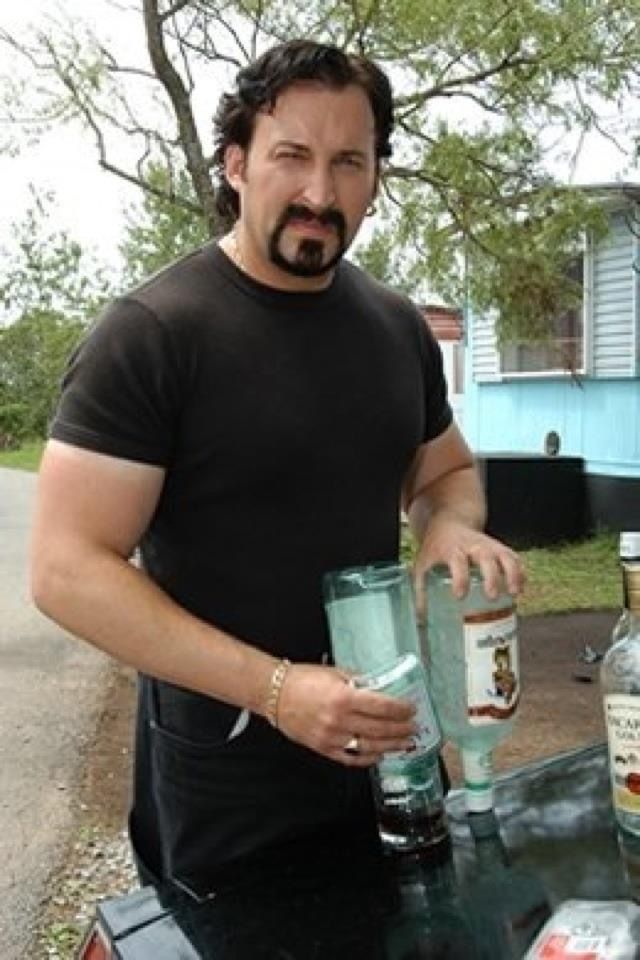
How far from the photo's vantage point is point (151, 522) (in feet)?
5.73

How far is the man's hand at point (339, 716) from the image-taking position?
1.36 metres

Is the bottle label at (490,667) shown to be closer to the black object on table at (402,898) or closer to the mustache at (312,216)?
the black object on table at (402,898)

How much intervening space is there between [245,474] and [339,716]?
1.51 feet

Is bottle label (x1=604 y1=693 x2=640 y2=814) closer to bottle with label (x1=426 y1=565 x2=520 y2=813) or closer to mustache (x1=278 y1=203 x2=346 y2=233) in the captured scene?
bottle with label (x1=426 y1=565 x2=520 y2=813)

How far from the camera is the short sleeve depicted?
1580mm

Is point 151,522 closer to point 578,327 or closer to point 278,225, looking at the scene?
point 278,225

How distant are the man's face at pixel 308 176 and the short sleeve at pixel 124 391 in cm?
23

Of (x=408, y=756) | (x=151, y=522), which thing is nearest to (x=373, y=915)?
(x=408, y=756)

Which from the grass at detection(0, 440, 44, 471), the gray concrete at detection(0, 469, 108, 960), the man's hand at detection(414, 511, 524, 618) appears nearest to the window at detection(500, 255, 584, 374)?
the gray concrete at detection(0, 469, 108, 960)

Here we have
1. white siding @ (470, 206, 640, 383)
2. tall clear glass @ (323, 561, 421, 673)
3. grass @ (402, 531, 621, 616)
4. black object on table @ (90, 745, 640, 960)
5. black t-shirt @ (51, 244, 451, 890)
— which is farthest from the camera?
white siding @ (470, 206, 640, 383)

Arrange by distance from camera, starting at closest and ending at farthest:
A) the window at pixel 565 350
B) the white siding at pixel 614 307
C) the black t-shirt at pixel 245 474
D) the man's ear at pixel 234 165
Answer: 1. the black t-shirt at pixel 245 474
2. the man's ear at pixel 234 165
3. the white siding at pixel 614 307
4. the window at pixel 565 350

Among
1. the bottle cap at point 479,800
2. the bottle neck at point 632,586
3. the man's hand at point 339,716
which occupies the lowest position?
the bottle cap at point 479,800


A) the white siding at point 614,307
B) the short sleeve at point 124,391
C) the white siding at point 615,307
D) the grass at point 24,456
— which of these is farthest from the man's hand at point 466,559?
the grass at point 24,456

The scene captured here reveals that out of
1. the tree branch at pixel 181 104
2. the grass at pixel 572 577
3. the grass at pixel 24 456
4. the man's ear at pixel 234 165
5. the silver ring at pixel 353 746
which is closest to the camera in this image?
the silver ring at pixel 353 746
